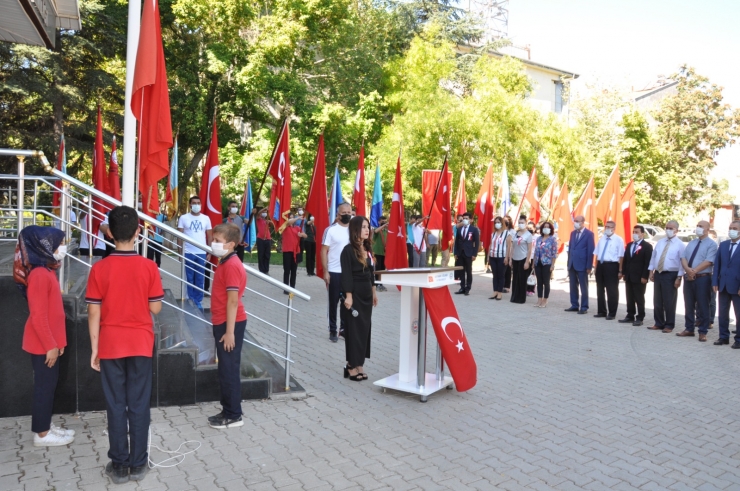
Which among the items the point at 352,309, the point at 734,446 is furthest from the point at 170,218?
the point at 734,446

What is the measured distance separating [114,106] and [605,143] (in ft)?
85.6

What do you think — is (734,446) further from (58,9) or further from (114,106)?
(114,106)

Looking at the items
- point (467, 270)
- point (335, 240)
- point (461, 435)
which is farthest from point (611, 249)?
point (461, 435)

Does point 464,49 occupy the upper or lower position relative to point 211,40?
upper

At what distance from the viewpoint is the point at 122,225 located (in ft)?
14.4

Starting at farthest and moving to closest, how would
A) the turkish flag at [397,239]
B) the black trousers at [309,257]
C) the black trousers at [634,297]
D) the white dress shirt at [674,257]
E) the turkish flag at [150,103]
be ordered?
1. the black trousers at [309,257]
2. the turkish flag at [397,239]
3. the black trousers at [634,297]
4. the white dress shirt at [674,257]
5. the turkish flag at [150,103]

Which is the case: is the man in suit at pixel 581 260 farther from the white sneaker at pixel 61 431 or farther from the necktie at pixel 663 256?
the white sneaker at pixel 61 431

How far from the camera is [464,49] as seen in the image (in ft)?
135

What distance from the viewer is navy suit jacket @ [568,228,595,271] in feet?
43.7

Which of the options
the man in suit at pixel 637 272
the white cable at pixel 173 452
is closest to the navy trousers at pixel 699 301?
the man in suit at pixel 637 272

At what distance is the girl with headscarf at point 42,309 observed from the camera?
484cm

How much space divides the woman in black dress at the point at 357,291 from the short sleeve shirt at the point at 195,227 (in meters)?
4.58

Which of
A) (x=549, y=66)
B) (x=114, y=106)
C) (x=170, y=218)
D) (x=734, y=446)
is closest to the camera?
(x=734, y=446)

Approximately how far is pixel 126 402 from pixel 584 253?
1099 centimetres
